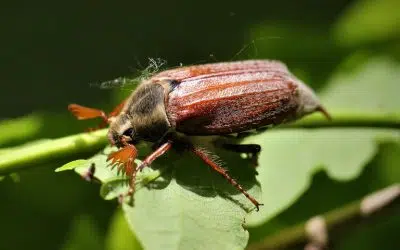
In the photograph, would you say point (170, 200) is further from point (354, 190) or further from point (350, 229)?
point (354, 190)

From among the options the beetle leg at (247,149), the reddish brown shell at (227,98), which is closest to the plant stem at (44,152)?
the reddish brown shell at (227,98)

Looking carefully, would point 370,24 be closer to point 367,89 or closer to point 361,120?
point 367,89

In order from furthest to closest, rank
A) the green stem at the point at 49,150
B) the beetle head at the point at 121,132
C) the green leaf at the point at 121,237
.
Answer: the green leaf at the point at 121,237
the beetle head at the point at 121,132
the green stem at the point at 49,150

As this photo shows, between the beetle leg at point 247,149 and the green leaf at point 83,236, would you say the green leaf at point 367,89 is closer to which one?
the beetle leg at point 247,149

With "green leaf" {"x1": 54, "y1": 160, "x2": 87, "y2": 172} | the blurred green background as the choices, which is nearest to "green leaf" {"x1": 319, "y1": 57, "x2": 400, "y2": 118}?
the blurred green background

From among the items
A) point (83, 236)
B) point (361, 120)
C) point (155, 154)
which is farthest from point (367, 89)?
point (83, 236)

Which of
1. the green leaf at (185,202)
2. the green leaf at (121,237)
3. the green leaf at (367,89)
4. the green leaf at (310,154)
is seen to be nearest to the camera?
the green leaf at (185,202)
